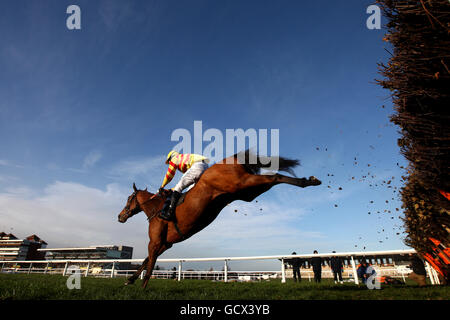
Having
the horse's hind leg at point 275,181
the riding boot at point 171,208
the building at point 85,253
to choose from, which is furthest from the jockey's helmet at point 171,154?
the building at point 85,253

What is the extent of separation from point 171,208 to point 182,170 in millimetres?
1086

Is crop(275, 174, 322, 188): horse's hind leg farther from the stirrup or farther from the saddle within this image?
the stirrup

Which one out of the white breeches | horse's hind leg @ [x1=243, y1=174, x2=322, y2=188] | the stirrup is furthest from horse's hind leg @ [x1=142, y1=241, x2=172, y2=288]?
horse's hind leg @ [x1=243, y1=174, x2=322, y2=188]

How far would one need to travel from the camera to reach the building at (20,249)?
73.9 m

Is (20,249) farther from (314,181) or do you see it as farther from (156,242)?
(314,181)

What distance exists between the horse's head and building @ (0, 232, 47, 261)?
85.2 metres

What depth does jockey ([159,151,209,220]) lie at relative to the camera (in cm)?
608

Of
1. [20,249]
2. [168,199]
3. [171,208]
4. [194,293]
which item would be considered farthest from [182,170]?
[20,249]

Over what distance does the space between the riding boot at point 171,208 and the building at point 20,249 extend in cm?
8806

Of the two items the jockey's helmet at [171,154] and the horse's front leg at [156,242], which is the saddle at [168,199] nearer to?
the horse's front leg at [156,242]
